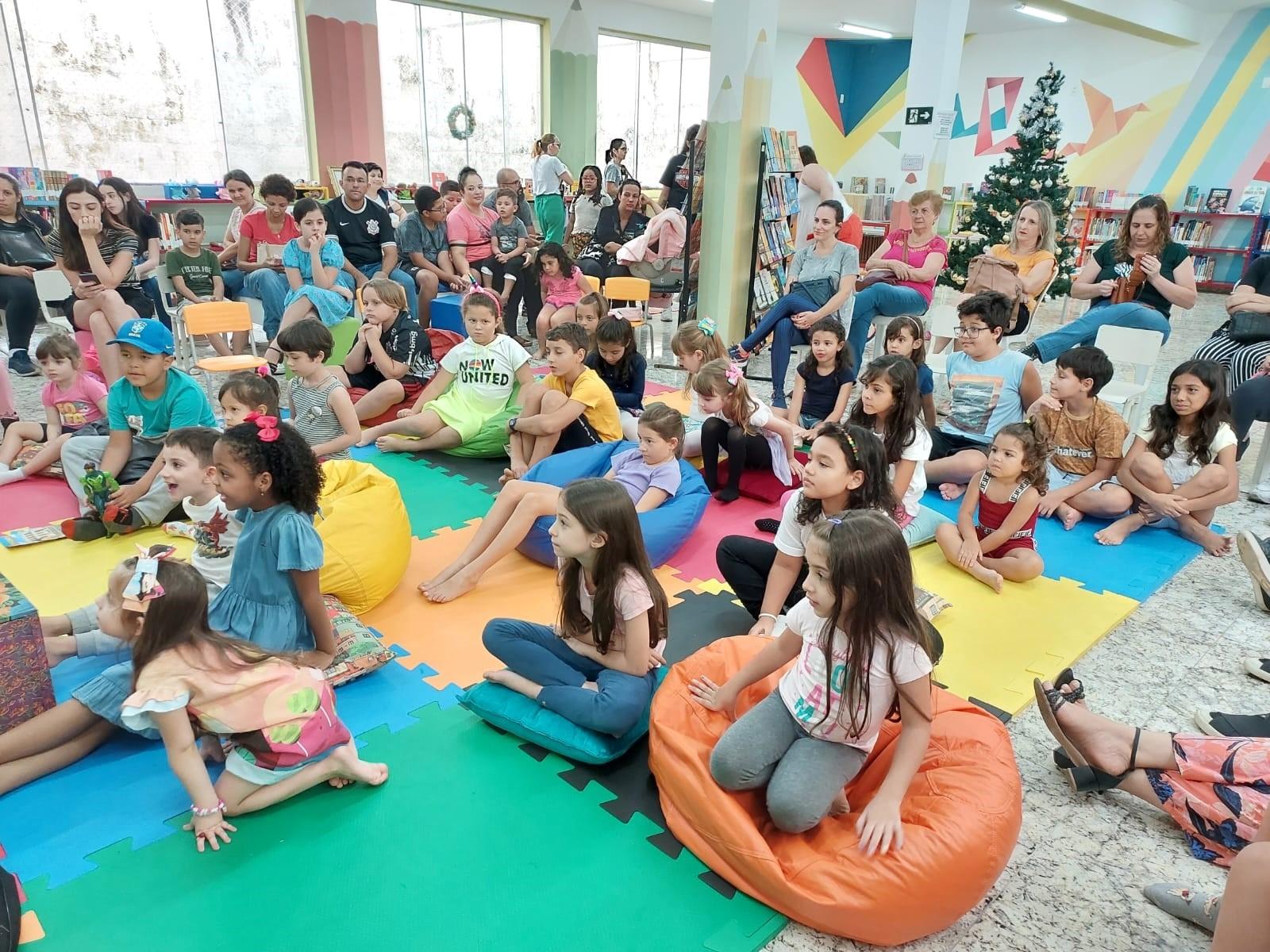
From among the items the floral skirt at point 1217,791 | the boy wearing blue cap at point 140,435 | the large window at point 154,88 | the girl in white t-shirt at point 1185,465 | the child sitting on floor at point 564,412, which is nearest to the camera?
the floral skirt at point 1217,791

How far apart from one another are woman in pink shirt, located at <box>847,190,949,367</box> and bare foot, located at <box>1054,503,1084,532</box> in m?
2.13

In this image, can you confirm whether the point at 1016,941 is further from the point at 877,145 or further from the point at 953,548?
the point at 877,145

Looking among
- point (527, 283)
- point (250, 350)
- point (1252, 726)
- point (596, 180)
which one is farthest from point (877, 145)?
point (1252, 726)

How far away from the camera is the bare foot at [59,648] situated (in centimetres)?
240

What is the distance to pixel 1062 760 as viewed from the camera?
222cm

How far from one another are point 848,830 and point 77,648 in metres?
2.26

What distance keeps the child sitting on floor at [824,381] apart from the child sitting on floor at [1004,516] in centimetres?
109

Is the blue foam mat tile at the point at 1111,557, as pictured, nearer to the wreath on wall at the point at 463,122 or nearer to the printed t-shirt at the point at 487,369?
the printed t-shirt at the point at 487,369

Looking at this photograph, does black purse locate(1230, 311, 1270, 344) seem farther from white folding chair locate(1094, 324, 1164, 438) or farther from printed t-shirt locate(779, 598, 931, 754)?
printed t-shirt locate(779, 598, 931, 754)

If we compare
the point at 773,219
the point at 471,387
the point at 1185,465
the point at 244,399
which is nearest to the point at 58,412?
the point at 244,399

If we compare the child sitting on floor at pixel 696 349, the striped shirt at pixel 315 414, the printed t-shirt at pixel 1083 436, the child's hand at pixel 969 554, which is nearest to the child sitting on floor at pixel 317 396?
the striped shirt at pixel 315 414

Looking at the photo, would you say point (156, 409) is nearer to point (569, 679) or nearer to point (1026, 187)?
point (569, 679)

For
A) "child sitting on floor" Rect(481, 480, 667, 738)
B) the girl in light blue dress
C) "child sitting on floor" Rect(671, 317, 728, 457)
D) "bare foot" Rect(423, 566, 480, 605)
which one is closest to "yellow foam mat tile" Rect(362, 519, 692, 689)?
"bare foot" Rect(423, 566, 480, 605)

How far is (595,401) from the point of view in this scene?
404 cm
